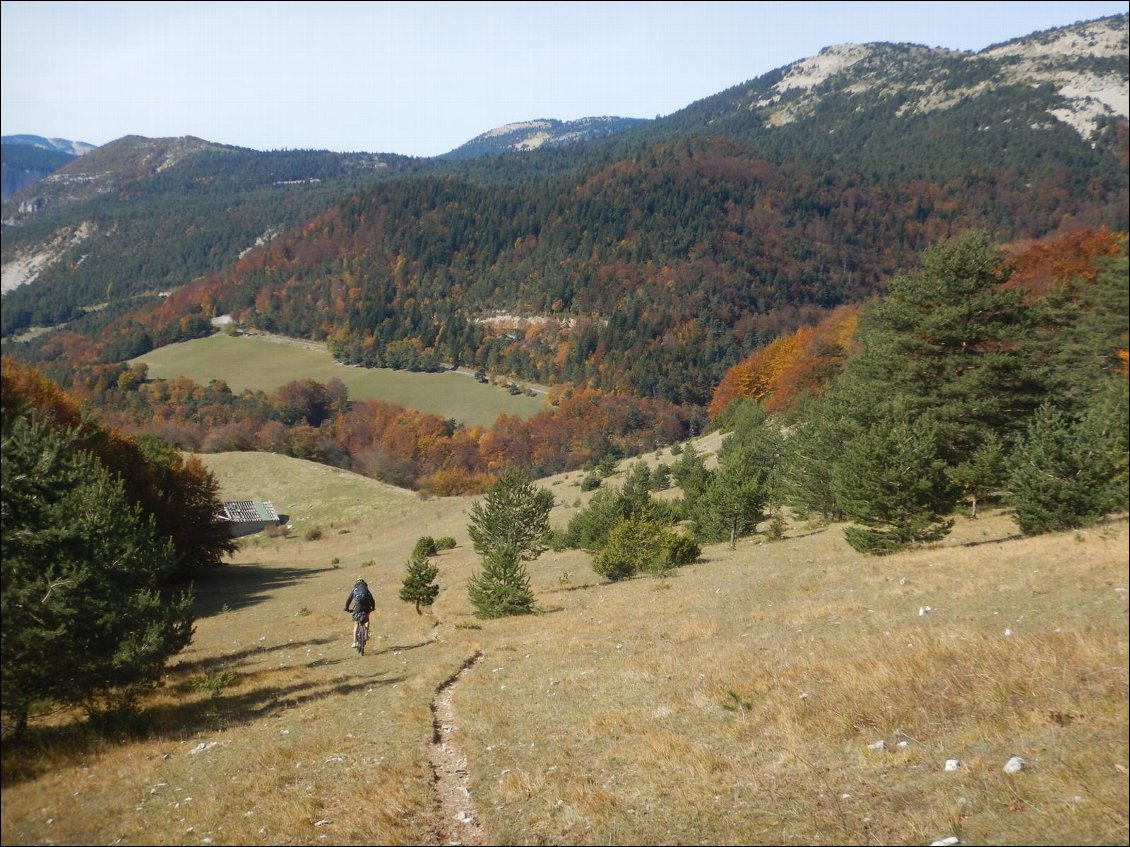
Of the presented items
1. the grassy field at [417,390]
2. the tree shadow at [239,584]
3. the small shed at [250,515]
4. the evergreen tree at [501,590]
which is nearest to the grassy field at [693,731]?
the evergreen tree at [501,590]

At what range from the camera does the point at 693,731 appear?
1071 centimetres

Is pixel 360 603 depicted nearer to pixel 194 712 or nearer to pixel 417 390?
pixel 194 712

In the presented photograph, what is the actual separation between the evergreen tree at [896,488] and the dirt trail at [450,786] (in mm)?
16793

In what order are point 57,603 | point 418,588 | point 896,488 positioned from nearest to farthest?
1. point 57,603
2. point 896,488
3. point 418,588

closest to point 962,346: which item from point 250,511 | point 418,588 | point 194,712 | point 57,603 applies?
point 418,588

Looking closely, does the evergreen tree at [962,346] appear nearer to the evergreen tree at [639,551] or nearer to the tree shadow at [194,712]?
the evergreen tree at [639,551]

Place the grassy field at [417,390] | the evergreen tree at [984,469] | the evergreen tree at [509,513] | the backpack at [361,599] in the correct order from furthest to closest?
the grassy field at [417,390], the evergreen tree at [509,513], the evergreen tree at [984,469], the backpack at [361,599]

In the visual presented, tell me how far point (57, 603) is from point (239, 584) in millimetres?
41835

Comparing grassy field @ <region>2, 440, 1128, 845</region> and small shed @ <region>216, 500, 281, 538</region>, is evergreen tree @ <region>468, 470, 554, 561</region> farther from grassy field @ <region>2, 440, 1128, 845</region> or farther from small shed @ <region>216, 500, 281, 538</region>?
small shed @ <region>216, 500, 281, 538</region>

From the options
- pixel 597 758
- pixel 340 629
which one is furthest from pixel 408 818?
pixel 340 629

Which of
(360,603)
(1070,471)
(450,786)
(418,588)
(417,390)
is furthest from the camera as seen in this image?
(417,390)

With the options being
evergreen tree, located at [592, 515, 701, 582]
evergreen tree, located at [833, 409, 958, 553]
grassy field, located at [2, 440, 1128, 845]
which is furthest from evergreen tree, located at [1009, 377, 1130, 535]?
evergreen tree, located at [592, 515, 701, 582]

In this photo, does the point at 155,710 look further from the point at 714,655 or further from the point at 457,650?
the point at 714,655

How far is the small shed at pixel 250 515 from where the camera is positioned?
274 feet
